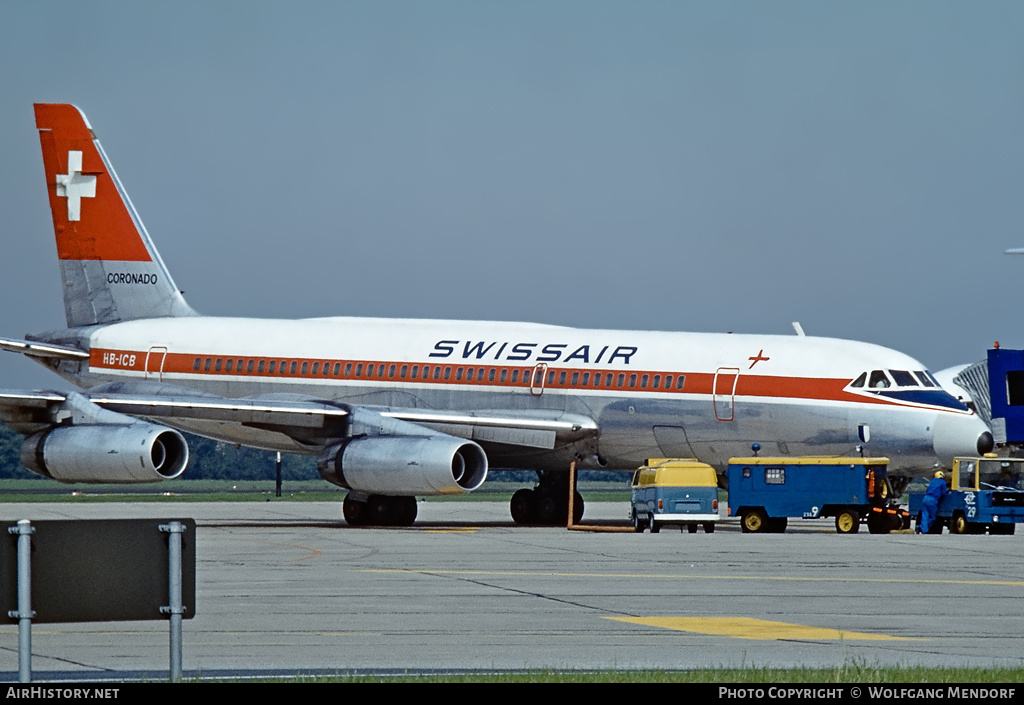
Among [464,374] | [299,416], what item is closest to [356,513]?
[299,416]

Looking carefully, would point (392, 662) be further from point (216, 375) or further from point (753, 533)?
point (216, 375)

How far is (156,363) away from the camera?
39875 millimetres

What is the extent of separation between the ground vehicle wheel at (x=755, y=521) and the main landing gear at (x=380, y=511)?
744 centimetres

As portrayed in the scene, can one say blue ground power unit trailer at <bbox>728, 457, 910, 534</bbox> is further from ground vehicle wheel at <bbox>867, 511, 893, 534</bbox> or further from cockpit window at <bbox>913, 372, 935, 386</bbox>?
cockpit window at <bbox>913, 372, 935, 386</bbox>

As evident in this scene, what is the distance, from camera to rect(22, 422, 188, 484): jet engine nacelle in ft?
108

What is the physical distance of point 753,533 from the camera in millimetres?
32781

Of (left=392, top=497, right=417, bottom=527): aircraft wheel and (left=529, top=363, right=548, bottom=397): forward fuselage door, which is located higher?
(left=529, top=363, right=548, bottom=397): forward fuselage door

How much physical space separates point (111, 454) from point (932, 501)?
1603 centimetres

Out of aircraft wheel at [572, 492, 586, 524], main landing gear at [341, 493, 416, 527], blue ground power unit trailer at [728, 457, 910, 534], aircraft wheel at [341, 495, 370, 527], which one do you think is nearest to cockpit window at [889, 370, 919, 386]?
blue ground power unit trailer at [728, 457, 910, 534]

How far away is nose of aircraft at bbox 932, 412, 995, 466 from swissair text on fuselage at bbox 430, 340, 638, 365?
21.6 feet

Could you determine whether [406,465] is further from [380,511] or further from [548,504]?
[548,504]

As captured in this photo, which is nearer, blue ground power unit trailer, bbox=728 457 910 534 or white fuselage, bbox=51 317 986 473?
blue ground power unit trailer, bbox=728 457 910 534

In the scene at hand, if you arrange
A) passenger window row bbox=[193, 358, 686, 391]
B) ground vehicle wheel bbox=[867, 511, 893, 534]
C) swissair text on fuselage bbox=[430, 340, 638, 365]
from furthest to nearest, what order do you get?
swissair text on fuselage bbox=[430, 340, 638, 365]
passenger window row bbox=[193, 358, 686, 391]
ground vehicle wheel bbox=[867, 511, 893, 534]
